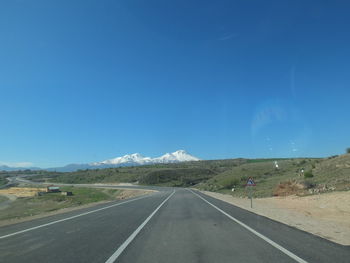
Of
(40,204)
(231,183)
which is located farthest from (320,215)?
(40,204)

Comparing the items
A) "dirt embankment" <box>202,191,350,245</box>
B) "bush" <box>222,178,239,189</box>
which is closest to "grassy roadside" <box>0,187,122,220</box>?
"bush" <box>222,178,239,189</box>

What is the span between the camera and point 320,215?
18.4m

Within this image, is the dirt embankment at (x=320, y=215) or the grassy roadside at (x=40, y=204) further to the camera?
the grassy roadside at (x=40, y=204)

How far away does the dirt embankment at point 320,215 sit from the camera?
1160 centimetres

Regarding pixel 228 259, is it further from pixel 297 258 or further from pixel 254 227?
pixel 254 227

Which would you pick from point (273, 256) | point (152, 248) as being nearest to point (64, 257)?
point (152, 248)

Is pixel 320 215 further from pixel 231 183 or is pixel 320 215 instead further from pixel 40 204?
pixel 40 204

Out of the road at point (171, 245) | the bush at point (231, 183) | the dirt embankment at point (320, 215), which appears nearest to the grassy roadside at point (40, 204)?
the bush at point (231, 183)

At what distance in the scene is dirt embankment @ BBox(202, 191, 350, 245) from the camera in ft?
38.1

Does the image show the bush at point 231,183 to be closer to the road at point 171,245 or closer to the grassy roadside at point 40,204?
the grassy roadside at point 40,204

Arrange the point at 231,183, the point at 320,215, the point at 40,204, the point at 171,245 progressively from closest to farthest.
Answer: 1. the point at 171,245
2. the point at 320,215
3. the point at 40,204
4. the point at 231,183

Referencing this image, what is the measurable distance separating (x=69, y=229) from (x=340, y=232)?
32.4 feet

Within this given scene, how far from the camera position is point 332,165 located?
1587 inches

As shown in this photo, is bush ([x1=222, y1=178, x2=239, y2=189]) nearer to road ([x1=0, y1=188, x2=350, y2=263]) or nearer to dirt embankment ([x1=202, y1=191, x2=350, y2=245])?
dirt embankment ([x1=202, y1=191, x2=350, y2=245])
